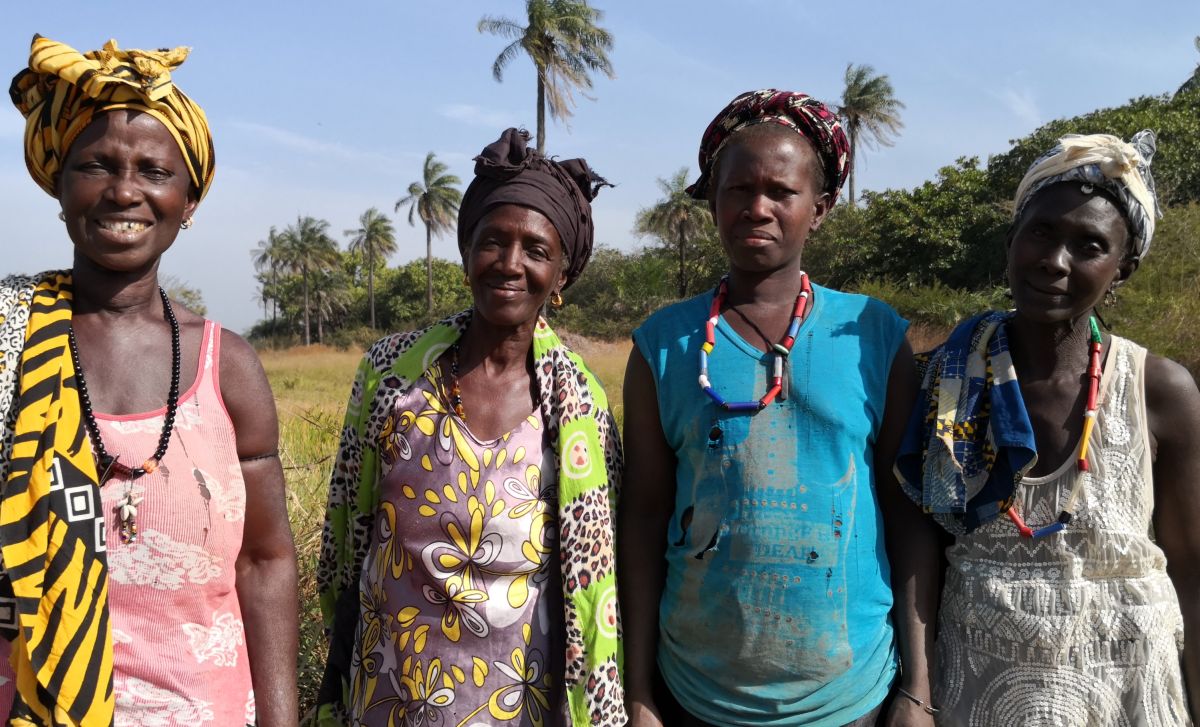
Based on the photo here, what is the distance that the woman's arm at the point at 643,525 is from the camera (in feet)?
6.91

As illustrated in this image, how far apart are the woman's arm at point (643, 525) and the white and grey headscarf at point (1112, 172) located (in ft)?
3.24

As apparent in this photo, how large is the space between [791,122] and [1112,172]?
702 millimetres

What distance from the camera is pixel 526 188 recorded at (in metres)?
2.16

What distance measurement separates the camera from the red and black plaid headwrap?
207 cm

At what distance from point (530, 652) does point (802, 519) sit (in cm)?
70

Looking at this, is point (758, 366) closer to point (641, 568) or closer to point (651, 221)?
point (641, 568)

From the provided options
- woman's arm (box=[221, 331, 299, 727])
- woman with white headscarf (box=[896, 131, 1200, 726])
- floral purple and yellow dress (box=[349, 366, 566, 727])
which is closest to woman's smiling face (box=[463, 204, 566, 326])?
floral purple and yellow dress (box=[349, 366, 566, 727])

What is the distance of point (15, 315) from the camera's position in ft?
5.42

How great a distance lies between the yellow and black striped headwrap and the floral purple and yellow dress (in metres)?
0.87

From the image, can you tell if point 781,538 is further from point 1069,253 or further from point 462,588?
point 1069,253

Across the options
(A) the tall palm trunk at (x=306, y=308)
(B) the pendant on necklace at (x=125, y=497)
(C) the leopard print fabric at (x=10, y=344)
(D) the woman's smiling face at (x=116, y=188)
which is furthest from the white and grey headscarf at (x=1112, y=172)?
(A) the tall palm trunk at (x=306, y=308)

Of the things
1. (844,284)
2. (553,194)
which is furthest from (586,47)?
(553,194)

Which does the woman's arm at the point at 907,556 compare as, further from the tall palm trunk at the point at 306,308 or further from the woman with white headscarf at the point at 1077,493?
the tall palm trunk at the point at 306,308

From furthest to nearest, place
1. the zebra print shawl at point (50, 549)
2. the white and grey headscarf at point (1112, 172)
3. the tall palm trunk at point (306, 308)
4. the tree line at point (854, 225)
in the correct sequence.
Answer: the tall palm trunk at point (306, 308) < the tree line at point (854, 225) < the white and grey headscarf at point (1112, 172) < the zebra print shawl at point (50, 549)
